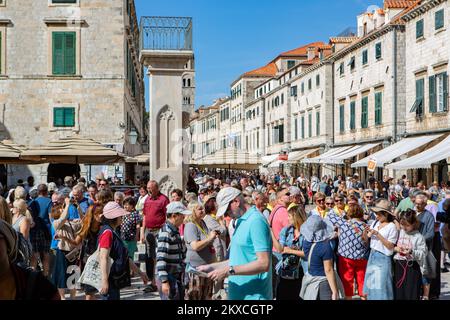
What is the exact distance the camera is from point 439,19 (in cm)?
2520

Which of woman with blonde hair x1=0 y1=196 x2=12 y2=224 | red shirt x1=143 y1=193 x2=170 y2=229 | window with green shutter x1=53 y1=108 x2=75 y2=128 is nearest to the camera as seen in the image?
woman with blonde hair x1=0 y1=196 x2=12 y2=224

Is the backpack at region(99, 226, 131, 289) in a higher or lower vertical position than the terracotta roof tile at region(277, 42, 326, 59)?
lower

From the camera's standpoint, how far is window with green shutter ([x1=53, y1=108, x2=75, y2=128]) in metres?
26.3

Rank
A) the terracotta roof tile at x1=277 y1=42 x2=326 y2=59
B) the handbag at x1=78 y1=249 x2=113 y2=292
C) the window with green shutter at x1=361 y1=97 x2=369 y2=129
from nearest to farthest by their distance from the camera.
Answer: the handbag at x1=78 y1=249 x2=113 y2=292
the window with green shutter at x1=361 y1=97 x2=369 y2=129
the terracotta roof tile at x1=277 y1=42 x2=326 y2=59

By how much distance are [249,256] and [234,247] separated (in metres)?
0.16

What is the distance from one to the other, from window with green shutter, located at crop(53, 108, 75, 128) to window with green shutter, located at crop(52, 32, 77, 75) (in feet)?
5.40

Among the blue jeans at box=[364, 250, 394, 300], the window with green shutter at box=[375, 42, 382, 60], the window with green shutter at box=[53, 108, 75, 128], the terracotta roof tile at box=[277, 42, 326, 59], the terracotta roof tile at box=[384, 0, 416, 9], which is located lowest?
the blue jeans at box=[364, 250, 394, 300]

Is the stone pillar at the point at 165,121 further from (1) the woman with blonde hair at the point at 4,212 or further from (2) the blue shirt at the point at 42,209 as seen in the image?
(1) the woman with blonde hair at the point at 4,212

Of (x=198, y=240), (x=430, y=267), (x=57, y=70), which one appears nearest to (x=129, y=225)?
(x=198, y=240)

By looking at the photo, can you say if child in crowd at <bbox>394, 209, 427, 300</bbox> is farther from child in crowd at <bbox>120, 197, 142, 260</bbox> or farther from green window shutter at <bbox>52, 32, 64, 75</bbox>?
green window shutter at <bbox>52, 32, 64, 75</bbox>

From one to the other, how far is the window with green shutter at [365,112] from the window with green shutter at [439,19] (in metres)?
7.79

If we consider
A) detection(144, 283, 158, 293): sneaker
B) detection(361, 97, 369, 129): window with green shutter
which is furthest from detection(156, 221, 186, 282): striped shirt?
detection(361, 97, 369, 129): window with green shutter

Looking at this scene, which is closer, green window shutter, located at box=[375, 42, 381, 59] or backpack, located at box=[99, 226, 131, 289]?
backpack, located at box=[99, 226, 131, 289]
